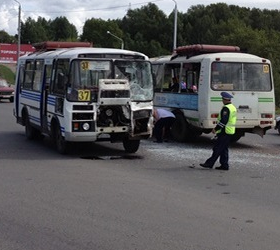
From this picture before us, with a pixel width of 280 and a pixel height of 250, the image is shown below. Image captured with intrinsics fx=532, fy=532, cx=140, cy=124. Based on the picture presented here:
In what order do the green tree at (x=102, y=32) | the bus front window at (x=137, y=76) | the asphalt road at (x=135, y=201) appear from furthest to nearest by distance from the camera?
the green tree at (x=102, y=32)
the bus front window at (x=137, y=76)
the asphalt road at (x=135, y=201)

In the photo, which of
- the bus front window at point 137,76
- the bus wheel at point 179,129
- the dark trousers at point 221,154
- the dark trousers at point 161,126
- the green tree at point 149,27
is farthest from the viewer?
the green tree at point 149,27

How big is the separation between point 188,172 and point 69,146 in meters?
3.35

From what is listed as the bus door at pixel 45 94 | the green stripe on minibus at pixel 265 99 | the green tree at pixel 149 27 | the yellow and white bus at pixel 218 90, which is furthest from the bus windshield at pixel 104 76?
the green tree at pixel 149 27

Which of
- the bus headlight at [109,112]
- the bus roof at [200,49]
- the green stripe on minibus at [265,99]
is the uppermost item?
the bus roof at [200,49]

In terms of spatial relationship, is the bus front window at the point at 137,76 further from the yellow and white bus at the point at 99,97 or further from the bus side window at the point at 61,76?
the bus side window at the point at 61,76

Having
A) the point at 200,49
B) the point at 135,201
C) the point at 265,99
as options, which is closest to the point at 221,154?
the point at 135,201

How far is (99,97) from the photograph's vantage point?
1175 cm

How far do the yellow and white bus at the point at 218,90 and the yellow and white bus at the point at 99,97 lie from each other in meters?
2.16

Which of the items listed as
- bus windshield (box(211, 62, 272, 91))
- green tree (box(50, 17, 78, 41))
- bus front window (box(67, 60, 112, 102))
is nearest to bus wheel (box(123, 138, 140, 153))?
bus front window (box(67, 60, 112, 102))

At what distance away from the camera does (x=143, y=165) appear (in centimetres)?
1116

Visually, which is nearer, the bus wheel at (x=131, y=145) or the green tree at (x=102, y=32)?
the bus wheel at (x=131, y=145)

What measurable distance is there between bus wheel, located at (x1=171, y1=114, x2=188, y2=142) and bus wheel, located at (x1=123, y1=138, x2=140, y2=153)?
254 centimetres

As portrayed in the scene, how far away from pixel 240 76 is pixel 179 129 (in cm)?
235

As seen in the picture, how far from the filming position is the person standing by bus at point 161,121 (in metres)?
14.9
